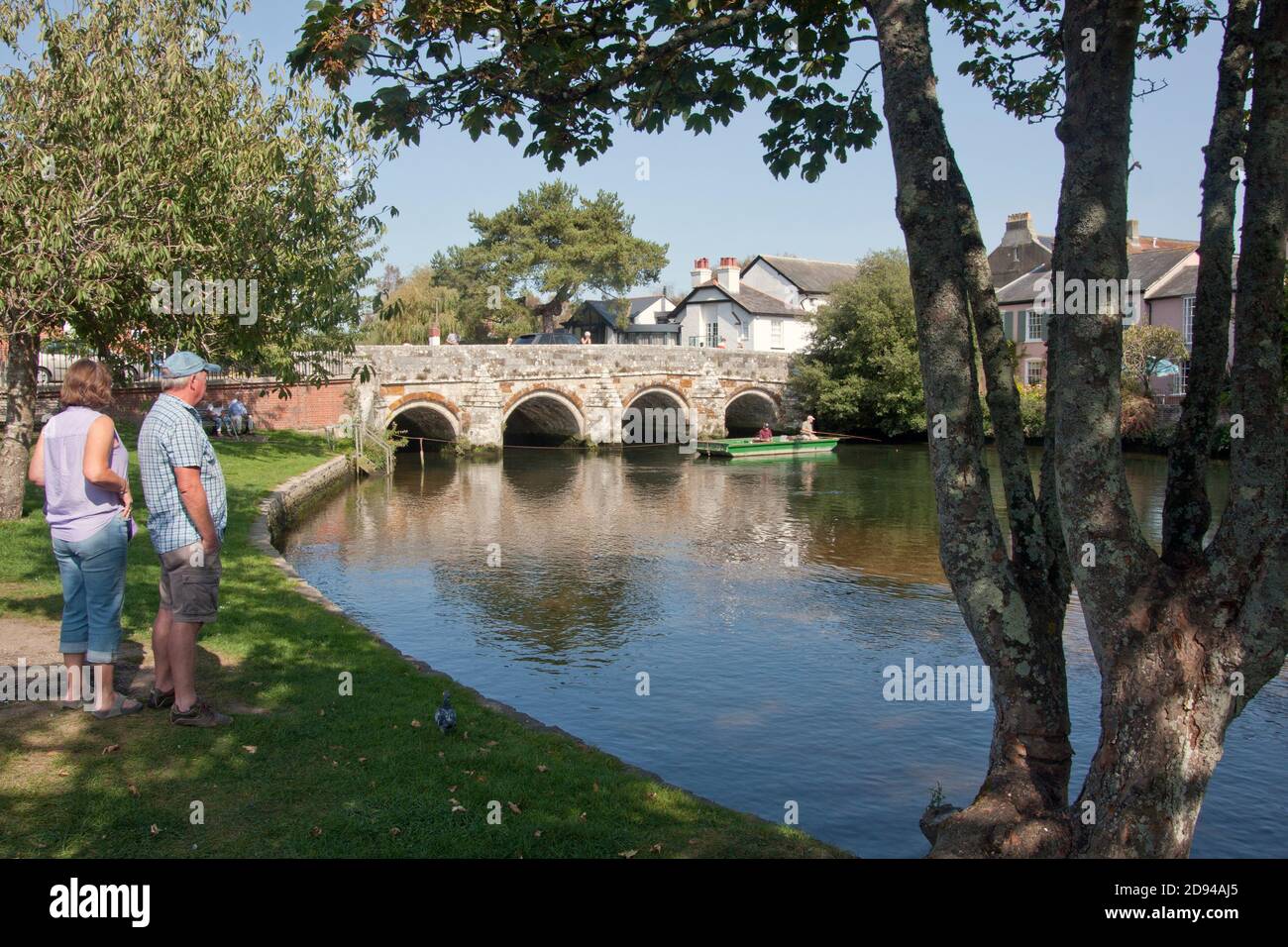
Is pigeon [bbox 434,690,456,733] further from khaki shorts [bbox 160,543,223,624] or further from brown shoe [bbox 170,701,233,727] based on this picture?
khaki shorts [bbox 160,543,223,624]

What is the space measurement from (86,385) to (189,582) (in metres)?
1.27

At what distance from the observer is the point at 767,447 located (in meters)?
36.2

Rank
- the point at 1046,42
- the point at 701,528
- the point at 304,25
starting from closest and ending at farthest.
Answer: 1. the point at 304,25
2. the point at 1046,42
3. the point at 701,528

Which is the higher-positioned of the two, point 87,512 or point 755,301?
point 755,301

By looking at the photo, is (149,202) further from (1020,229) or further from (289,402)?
(1020,229)

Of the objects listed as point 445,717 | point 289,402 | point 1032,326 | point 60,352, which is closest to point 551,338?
point 1032,326

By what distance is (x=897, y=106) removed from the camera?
4.82 meters

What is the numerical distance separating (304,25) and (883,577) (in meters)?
12.6

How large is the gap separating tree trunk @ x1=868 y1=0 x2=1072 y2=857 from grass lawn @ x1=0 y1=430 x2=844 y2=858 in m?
1.16

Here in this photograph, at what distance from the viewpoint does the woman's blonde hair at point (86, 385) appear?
5852 mm

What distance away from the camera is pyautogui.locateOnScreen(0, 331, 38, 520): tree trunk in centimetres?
1316

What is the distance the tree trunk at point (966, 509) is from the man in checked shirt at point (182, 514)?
3805 millimetres
